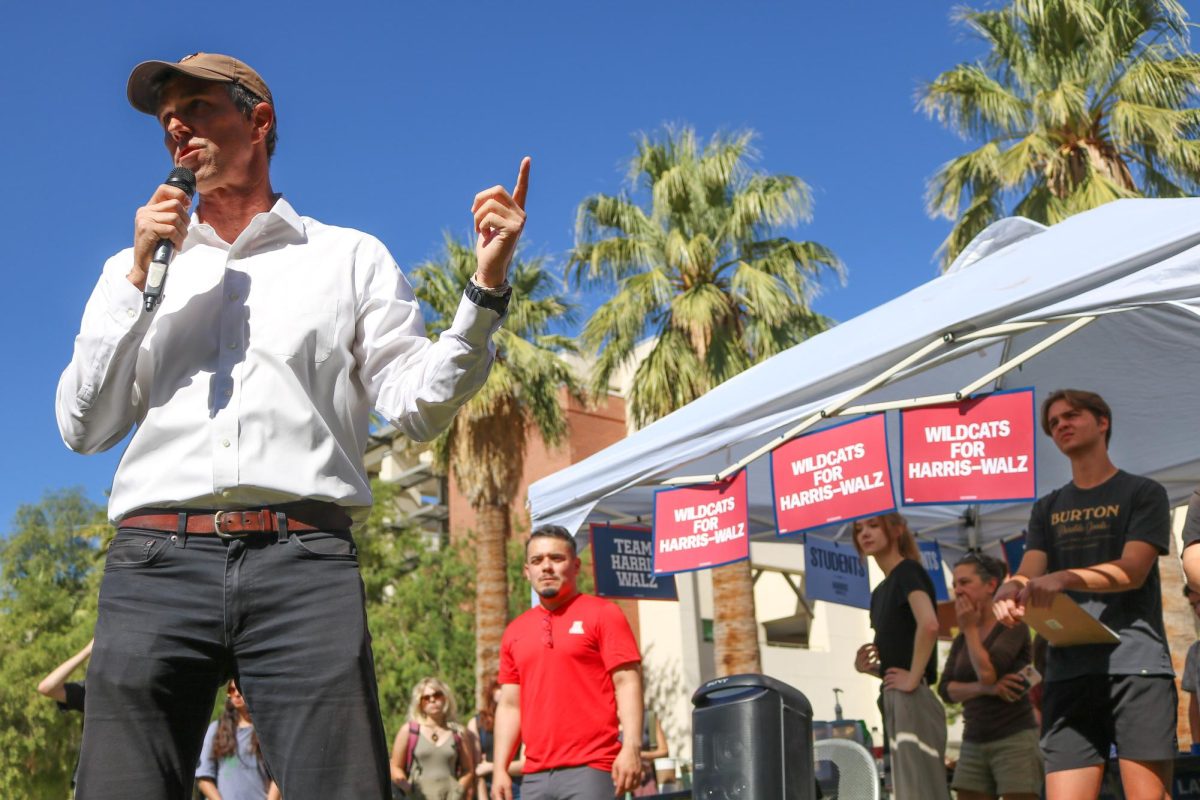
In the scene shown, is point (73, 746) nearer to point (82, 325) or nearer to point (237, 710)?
point (237, 710)

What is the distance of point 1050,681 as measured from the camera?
4.66m

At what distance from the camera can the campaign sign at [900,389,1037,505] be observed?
19.0 feet

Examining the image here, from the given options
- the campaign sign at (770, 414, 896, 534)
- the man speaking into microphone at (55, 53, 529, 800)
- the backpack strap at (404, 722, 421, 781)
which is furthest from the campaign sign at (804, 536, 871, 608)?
the man speaking into microphone at (55, 53, 529, 800)

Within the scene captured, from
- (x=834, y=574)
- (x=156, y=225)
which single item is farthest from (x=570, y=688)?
(x=834, y=574)

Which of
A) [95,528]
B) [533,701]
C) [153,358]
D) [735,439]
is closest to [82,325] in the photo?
[153,358]

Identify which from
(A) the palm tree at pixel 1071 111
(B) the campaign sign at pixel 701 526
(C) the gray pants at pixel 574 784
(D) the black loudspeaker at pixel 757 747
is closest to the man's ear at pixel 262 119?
(D) the black loudspeaker at pixel 757 747

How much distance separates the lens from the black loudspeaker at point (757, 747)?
3846 millimetres

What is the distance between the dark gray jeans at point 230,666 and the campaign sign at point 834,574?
728 centimetres

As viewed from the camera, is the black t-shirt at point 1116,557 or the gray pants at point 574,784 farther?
the gray pants at point 574,784

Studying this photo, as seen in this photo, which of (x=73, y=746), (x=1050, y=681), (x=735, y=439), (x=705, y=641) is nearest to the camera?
(x=1050, y=681)

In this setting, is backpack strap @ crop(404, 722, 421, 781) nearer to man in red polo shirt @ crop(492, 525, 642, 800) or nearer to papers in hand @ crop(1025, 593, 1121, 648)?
man in red polo shirt @ crop(492, 525, 642, 800)

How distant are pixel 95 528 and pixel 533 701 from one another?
3180 centimetres

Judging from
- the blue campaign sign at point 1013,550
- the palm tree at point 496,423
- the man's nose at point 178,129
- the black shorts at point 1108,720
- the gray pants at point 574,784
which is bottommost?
the gray pants at point 574,784

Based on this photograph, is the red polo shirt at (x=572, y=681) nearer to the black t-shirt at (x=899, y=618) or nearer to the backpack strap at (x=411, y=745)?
the black t-shirt at (x=899, y=618)
